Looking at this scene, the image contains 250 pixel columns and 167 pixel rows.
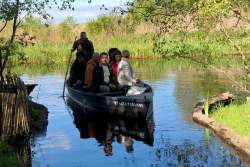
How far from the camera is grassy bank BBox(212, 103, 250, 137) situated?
14422 millimetres

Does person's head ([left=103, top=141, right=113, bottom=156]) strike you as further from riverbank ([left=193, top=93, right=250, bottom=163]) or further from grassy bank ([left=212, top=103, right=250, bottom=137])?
grassy bank ([left=212, top=103, right=250, bottom=137])

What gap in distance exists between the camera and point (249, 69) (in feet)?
46.1

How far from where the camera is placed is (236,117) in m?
15.6

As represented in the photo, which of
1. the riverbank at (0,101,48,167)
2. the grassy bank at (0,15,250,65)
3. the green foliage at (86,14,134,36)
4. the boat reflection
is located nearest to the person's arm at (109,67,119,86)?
the boat reflection

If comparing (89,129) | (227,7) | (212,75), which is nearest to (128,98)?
(89,129)

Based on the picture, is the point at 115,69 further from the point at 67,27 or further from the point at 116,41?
the point at 67,27

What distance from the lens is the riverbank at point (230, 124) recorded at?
13227 millimetres

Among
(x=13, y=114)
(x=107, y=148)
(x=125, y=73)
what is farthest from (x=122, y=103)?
(x=13, y=114)

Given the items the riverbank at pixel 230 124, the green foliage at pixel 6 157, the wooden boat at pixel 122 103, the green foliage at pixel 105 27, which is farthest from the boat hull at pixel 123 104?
the green foliage at pixel 105 27

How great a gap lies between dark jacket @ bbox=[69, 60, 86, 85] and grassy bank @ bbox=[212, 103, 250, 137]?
20.2 ft

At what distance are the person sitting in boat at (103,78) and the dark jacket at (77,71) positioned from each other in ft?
7.26

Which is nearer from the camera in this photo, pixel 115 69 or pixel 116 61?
pixel 115 69

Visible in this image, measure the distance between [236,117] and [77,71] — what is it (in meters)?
7.72

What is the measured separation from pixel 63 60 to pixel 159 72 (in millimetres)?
9791
